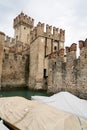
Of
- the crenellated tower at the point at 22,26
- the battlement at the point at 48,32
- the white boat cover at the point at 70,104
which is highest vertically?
the crenellated tower at the point at 22,26

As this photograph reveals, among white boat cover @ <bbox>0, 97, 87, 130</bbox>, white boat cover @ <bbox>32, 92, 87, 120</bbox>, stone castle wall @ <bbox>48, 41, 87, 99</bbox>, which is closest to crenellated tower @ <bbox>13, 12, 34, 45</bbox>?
stone castle wall @ <bbox>48, 41, 87, 99</bbox>

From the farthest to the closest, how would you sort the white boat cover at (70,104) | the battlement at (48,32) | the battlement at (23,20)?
the battlement at (23,20) < the battlement at (48,32) < the white boat cover at (70,104)

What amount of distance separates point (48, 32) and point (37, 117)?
1741cm

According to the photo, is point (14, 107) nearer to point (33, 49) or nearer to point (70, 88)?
point (70, 88)

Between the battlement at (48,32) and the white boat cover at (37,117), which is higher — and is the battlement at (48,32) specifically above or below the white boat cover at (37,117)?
above

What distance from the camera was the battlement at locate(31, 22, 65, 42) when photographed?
20.8 meters

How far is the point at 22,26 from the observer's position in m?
34.8

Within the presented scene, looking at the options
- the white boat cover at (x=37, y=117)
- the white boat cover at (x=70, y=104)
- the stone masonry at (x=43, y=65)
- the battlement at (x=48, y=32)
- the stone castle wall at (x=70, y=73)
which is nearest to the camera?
the white boat cover at (x=37, y=117)

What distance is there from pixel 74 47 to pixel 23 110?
28.2ft

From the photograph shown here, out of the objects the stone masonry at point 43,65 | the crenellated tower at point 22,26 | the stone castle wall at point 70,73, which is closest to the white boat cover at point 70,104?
the stone castle wall at point 70,73

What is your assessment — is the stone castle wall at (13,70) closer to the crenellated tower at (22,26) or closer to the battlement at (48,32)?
the battlement at (48,32)

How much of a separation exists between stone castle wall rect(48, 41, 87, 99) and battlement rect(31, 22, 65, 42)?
17.4 feet

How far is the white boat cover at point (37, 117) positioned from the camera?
4426mm

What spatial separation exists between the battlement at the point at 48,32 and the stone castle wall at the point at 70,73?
530cm
